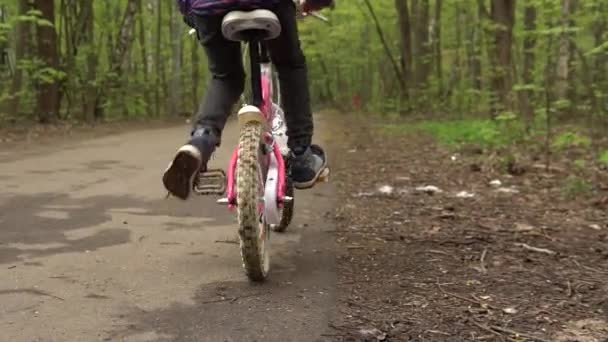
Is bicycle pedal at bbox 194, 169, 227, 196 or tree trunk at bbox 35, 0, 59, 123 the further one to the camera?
tree trunk at bbox 35, 0, 59, 123

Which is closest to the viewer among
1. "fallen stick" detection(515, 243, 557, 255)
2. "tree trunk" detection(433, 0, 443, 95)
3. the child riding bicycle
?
the child riding bicycle

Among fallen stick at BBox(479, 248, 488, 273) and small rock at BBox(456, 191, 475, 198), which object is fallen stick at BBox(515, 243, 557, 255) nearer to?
fallen stick at BBox(479, 248, 488, 273)

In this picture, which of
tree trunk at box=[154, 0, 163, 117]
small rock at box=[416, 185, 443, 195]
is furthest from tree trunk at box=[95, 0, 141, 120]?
small rock at box=[416, 185, 443, 195]

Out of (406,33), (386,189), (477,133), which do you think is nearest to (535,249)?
(386,189)

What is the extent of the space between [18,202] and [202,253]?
2.23 metres

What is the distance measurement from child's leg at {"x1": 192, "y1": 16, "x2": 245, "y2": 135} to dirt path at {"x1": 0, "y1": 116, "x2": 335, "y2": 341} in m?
0.84

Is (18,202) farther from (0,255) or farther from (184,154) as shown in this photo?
(184,154)

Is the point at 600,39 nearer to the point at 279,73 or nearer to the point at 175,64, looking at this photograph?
the point at 279,73

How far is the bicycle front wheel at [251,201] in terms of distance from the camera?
119 inches

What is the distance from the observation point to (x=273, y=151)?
11.5 feet

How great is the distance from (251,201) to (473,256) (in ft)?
5.34

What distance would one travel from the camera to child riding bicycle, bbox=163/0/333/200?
3.16m

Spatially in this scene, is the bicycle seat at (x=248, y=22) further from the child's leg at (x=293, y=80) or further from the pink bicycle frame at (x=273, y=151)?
the pink bicycle frame at (x=273, y=151)

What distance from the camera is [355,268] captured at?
369 cm
